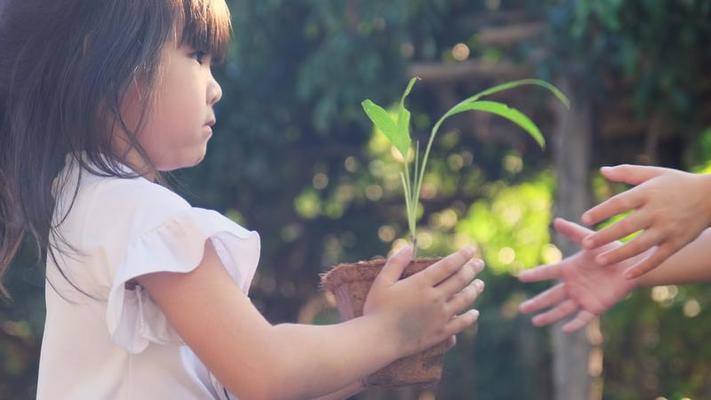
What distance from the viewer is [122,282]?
1577 millimetres

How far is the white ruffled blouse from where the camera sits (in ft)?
5.24

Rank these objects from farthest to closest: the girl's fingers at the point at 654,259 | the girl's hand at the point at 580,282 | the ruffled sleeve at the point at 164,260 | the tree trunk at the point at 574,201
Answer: the tree trunk at the point at 574,201 → the girl's hand at the point at 580,282 → the girl's fingers at the point at 654,259 → the ruffled sleeve at the point at 164,260

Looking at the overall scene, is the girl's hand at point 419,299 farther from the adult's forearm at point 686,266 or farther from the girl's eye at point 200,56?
the adult's forearm at point 686,266

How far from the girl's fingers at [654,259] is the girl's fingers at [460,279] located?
1.25 ft

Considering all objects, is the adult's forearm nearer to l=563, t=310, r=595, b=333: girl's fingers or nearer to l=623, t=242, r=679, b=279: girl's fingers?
l=563, t=310, r=595, b=333: girl's fingers

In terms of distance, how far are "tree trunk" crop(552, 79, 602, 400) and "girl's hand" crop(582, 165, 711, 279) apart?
12.9 ft

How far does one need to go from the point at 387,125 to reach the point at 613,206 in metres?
0.38

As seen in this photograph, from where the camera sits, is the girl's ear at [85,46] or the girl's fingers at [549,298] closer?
the girl's ear at [85,46]

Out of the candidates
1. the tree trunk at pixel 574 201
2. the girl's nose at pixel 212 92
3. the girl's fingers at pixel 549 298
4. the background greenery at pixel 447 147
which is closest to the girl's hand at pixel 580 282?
the girl's fingers at pixel 549 298

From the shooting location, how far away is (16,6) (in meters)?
1.84

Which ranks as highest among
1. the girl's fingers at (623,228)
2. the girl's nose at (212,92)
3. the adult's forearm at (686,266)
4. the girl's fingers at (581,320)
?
the girl's nose at (212,92)

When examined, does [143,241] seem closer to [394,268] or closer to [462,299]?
[394,268]

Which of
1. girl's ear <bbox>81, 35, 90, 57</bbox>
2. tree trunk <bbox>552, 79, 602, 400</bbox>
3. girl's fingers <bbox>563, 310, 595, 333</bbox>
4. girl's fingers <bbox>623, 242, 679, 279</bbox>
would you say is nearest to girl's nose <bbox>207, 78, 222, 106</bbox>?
girl's ear <bbox>81, 35, 90, 57</bbox>

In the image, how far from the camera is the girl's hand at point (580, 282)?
236cm
